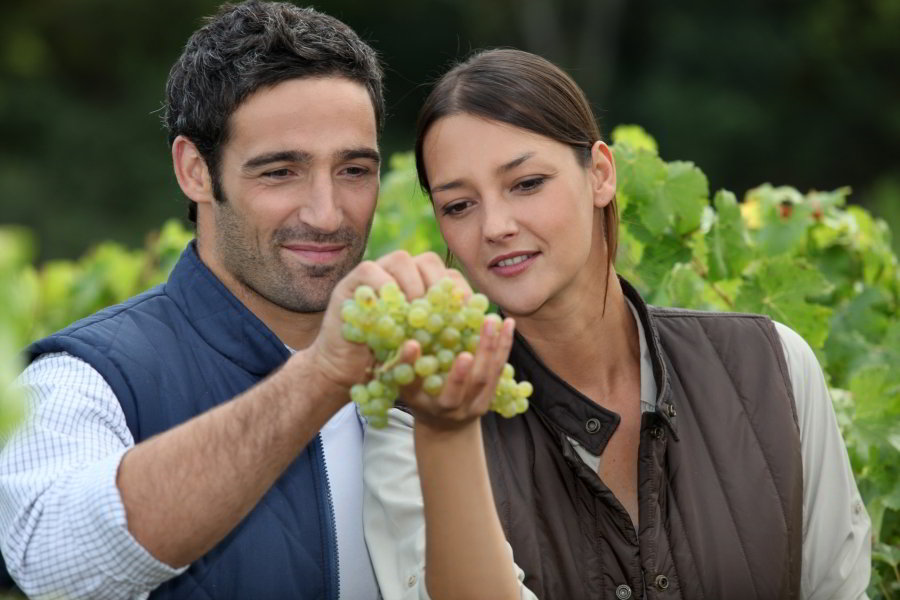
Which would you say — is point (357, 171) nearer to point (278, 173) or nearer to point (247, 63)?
point (278, 173)

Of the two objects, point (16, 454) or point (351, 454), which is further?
point (351, 454)

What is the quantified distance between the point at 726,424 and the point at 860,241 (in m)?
1.15

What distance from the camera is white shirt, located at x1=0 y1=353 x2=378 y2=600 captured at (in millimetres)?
1859

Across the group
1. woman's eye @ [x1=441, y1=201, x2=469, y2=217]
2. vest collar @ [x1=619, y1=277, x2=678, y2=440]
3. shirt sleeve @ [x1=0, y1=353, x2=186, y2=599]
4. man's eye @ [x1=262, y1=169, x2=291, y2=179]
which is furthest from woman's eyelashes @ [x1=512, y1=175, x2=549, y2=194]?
shirt sleeve @ [x1=0, y1=353, x2=186, y2=599]

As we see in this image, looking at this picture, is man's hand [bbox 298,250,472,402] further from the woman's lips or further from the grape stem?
the woman's lips

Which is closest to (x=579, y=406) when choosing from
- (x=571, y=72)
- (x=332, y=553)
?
(x=332, y=553)

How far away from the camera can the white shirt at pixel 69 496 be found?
186 centimetres

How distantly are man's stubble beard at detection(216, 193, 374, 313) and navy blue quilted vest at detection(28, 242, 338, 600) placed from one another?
0.07m

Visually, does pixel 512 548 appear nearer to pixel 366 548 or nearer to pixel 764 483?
pixel 366 548

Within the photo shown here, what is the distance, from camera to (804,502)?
2.44 m

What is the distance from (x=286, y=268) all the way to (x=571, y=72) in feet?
49.1

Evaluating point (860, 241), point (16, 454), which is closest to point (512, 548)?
point (16, 454)

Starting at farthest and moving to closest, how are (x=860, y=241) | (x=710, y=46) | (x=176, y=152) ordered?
(x=710, y=46), (x=860, y=241), (x=176, y=152)

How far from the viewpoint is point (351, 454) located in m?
2.44
